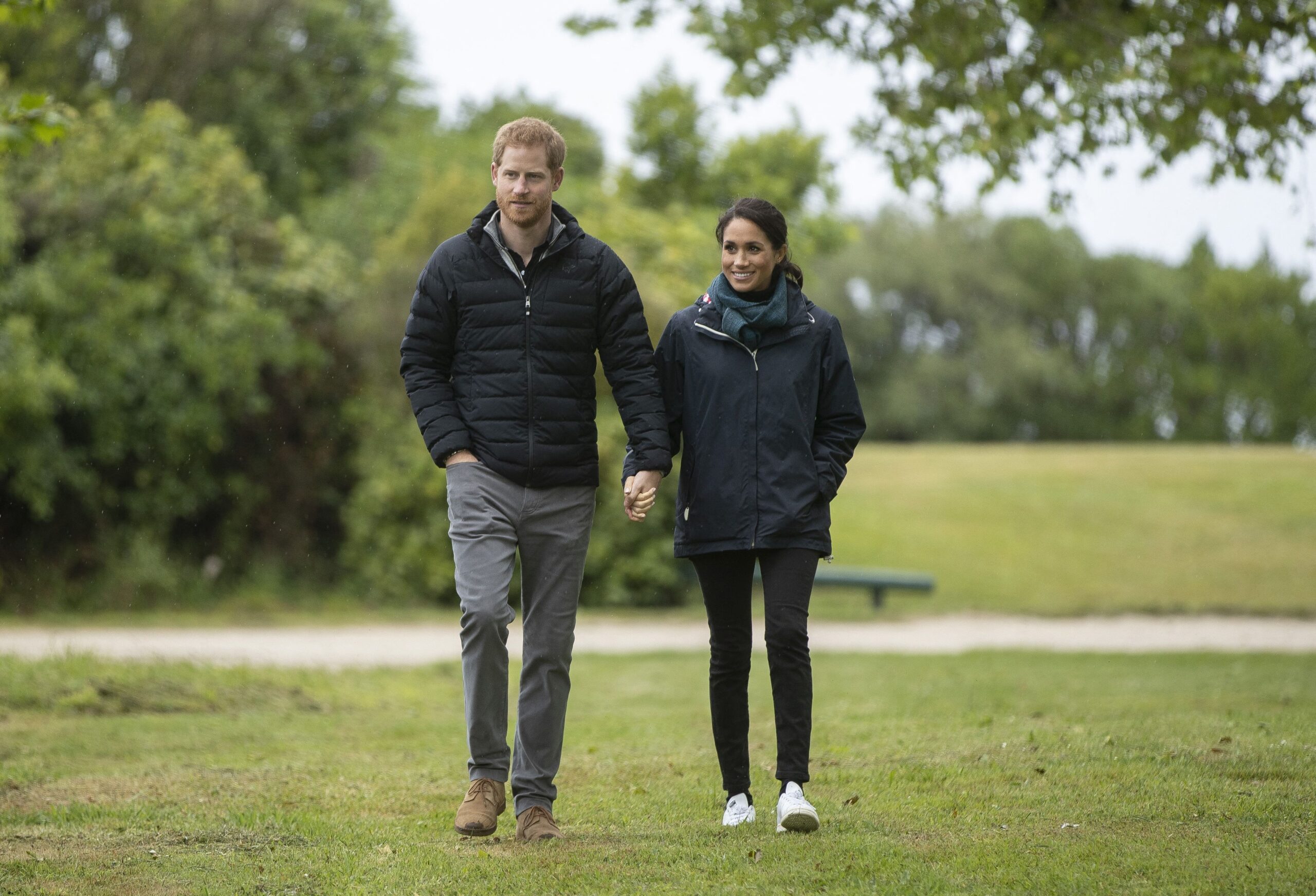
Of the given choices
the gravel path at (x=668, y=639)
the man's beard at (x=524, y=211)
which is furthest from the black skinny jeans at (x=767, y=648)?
the gravel path at (x=668, y=639)

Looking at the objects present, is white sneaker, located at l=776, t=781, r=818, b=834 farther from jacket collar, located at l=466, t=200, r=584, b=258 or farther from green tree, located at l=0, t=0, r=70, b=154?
green tree, located at l=0, t=0, r=70, b=154

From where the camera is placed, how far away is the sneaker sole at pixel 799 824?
483 cm

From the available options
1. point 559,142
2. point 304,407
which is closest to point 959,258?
point 304,407

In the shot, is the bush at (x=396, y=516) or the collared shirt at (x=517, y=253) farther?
the bush at (x=396, y=516)

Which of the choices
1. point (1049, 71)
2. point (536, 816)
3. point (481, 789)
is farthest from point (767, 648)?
point (1049, 71)

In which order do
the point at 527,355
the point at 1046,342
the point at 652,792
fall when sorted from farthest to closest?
the point at 1046,342 < the point at 652,792 < the point at 527,355

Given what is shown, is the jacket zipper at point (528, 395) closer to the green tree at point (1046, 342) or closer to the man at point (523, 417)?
the man at point (523, 417)

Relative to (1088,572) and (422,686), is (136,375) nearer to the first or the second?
(422,686)

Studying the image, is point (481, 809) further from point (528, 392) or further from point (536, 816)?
point (528, 392)

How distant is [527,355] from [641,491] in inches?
24.5

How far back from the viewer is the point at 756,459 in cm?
500

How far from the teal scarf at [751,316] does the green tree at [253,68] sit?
53.6 feet

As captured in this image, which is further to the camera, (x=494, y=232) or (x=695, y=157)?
(x=695, y=157)

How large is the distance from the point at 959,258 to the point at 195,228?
48.3 m
